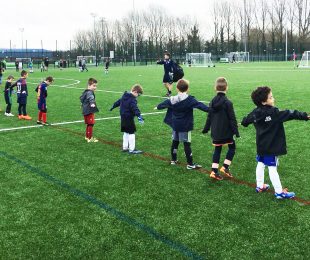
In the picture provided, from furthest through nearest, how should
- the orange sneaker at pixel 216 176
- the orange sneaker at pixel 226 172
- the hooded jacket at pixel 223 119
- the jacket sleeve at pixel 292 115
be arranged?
1. the orange sneaker at pixel 226 172
2. the orange sneaker at pixel 216 176
3. the hooded jacket at pixel 223 119
4. the jacket sleeve at pixel 292 115

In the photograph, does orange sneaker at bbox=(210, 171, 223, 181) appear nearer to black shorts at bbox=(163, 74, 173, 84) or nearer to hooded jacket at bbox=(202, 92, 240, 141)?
hooded jacket at bbox=(202, 92, 240, 141)

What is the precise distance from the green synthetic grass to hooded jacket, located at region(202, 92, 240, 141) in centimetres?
79

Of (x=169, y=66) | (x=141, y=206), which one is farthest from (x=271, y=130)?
(x=169, y=66)

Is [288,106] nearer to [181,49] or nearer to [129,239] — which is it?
[129,239]

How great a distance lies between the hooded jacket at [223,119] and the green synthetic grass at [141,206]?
0.79 meters

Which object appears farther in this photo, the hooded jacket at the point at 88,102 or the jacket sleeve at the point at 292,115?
the hooded jacket at the point at 88,102

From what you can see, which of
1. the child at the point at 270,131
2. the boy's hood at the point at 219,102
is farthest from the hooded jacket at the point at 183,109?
the child at the point at 270,131

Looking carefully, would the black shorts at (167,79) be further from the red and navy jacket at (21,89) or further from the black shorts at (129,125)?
the black shorts at (129,125)

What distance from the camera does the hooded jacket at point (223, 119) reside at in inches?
263

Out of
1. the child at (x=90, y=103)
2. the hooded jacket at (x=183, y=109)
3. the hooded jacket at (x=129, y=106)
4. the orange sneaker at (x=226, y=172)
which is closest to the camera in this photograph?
the orange sneaker at (x=226, y=172)

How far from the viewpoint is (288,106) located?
15.0 m

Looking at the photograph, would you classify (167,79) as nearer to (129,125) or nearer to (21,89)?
(21,89)

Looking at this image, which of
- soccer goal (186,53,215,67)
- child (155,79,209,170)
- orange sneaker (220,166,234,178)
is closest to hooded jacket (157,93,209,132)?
child (155,79,209,170)

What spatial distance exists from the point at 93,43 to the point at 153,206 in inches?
5044
